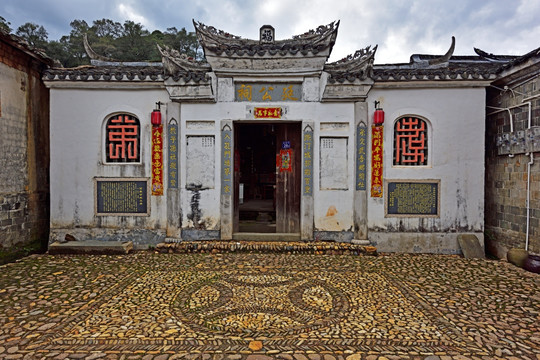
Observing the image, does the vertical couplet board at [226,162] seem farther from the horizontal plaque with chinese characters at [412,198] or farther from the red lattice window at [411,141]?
the red lattice window at [411,141]

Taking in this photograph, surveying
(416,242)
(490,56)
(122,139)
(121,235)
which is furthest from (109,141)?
(490,56)

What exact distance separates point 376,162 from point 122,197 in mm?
6315

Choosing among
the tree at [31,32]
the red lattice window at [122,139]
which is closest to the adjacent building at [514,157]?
A: the red lattice window at [122,139]

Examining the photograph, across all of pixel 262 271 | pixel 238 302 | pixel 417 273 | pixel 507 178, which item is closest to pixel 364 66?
pixel 507 178

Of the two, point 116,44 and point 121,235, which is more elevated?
point 116,44

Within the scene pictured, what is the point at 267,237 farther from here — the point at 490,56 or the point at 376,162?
the point at 490,56

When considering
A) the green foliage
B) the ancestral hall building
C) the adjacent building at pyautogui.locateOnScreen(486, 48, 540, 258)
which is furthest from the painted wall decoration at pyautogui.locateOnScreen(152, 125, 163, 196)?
the green foliage

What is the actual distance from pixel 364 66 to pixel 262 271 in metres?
5.18

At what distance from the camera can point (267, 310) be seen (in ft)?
13.1

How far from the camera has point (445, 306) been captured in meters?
4.14

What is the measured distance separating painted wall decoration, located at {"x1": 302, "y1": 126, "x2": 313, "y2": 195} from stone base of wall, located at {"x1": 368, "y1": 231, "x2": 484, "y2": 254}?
1.87 meters

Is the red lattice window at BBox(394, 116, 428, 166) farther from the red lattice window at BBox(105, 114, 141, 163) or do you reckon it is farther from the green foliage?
the green foliage

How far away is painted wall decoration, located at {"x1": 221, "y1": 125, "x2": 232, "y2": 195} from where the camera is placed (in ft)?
23.1

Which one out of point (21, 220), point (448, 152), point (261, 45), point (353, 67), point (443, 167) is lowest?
point (21, 220)
